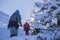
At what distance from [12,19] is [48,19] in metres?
2.11

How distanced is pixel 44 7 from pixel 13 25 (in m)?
3.11

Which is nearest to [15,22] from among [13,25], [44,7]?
[13,25]

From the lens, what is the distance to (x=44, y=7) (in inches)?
612

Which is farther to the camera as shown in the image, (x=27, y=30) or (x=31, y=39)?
(x=27, y=30)

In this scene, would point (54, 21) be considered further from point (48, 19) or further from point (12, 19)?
point (12, 19)

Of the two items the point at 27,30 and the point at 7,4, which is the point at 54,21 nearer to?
the point at 27,30

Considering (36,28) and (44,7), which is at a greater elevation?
(44,7)

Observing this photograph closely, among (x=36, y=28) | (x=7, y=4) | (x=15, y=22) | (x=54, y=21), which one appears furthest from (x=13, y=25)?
(x=7, y=4)

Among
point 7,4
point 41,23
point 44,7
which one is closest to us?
point 41,23

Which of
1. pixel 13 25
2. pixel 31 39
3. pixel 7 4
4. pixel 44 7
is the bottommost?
pixel 31 39

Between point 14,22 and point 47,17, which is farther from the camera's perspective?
point 47,17

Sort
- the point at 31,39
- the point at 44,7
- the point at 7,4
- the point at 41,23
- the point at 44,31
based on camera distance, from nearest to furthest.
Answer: the point at 31,39
the point at 44,31
the point at 41,23
the point at 44,7
the point at 7,4

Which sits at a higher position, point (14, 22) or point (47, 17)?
point (47, 17)

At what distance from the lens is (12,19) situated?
1326 centimetres
